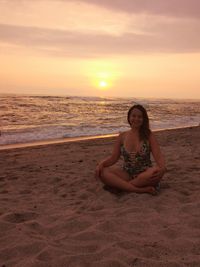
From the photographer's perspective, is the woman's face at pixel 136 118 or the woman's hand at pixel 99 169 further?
the woman's hand at pixel 99 169

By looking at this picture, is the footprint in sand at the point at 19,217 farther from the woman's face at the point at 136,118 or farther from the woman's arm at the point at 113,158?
the woman's face at the point at 136,118

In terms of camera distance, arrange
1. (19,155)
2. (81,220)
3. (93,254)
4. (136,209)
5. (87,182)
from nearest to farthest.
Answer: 1. (93,254)
2. (81,220)
3. (136,209)
4. (87,182)
5. (19,155)

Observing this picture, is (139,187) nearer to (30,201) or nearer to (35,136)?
(30,201)

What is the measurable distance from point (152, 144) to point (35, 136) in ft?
27.7

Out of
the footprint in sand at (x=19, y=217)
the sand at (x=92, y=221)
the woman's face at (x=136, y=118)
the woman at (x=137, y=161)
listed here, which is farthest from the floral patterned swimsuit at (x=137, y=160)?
the footprint in sand at (x=19, y=217)

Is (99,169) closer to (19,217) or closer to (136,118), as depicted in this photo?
(136,118)

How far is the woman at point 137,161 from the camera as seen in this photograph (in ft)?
16.1

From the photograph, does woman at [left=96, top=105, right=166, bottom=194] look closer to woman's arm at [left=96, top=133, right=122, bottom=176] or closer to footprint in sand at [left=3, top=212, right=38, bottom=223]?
woman's arm at [left=96, top=133, right=122, bottom=176]

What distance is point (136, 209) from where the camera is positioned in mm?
4316

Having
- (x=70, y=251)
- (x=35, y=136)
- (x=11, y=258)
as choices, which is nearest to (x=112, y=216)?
(x=70, y=251)

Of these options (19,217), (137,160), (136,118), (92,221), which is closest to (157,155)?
(137,160)

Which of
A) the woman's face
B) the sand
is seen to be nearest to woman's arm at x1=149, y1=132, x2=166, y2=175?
the woman's face

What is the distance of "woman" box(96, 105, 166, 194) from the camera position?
16.1ft

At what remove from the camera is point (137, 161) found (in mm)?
5094
